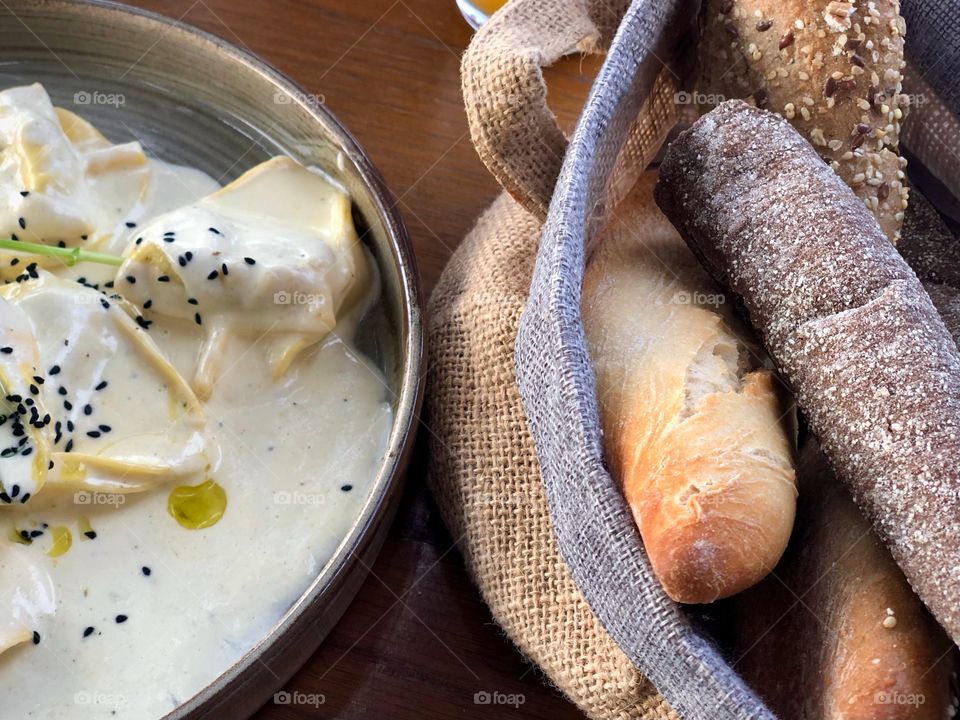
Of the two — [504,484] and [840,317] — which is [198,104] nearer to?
[504,484]

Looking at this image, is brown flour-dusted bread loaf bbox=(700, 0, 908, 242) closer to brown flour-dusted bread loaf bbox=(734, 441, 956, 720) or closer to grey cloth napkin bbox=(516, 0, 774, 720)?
grey cloth napkin bbox=(516, 0, 774, 720)

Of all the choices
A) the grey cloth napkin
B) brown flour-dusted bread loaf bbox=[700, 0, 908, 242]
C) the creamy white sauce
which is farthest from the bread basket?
the creamy white sauce

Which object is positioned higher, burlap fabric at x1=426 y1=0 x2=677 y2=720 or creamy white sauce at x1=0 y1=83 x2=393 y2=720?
burlap fabric at x1=426 y1=0 x2=677 y2=720

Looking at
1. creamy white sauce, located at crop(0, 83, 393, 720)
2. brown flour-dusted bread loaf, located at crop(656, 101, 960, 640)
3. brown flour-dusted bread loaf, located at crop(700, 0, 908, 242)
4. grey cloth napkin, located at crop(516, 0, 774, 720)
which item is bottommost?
creamy white sauce, located at crop(0, 83, 393, 720)

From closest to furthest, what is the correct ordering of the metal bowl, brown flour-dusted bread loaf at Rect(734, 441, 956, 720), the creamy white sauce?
brown flour-dusted bread loaf at Rect(734, 441, 956, 720) < the creamy white sauce < the metal bowl

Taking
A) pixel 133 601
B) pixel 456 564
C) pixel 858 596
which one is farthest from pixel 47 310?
pixel 858 596

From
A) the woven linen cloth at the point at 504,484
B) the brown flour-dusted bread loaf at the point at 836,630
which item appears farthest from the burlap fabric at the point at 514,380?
the brown flour-dusted bread loaf at the point at 836,630

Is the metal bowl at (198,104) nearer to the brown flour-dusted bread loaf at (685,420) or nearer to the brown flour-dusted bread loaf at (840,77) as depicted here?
the brown flour-dusted bread loaf at (685,420)

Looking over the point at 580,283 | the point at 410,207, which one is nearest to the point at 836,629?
the point at 580,283
